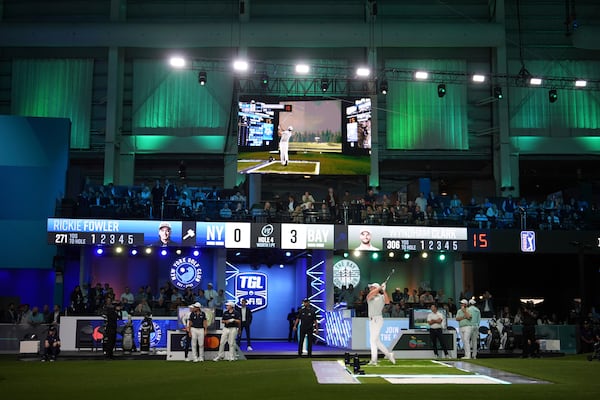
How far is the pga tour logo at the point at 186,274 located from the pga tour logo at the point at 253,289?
79.5 inches

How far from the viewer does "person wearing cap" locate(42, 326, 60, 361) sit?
76.0ft

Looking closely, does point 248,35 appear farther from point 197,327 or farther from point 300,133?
point 197,327

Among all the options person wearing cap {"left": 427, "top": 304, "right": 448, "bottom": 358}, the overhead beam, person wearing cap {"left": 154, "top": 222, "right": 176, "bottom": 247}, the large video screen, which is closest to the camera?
person wearing cap {"left": 427, "top": 304, "right": 448, "bottom": 358}

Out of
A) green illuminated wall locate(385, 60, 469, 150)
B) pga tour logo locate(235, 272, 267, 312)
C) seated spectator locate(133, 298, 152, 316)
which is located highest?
green illuminated wall locate(385, 60, 469, 150)

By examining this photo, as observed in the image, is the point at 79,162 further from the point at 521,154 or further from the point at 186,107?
the point at 521,154

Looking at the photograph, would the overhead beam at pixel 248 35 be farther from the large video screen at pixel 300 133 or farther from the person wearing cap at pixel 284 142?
the person wearing cap at pixel 284 142

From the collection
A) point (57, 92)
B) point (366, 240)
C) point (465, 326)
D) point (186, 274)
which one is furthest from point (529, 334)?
point (57, 92)

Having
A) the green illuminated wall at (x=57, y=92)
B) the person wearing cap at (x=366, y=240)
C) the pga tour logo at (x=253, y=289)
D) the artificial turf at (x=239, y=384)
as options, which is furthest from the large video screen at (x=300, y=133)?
the artificial turf at (x=239, y=384)

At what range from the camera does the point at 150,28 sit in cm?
3859

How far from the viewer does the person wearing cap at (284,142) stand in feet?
118

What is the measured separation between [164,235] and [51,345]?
6856 millimetres

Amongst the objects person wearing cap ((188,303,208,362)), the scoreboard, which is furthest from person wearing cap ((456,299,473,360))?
person wearing cap ((188,303,208,362))

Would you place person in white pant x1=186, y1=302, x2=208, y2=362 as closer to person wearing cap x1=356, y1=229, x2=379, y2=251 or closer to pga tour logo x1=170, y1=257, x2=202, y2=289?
person wearing cap x1=356, y1=229, x2=379, y2=251

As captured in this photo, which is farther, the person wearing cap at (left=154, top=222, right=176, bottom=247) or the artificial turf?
the person wearing cap at (left=154, top=222, right=176, bottom=247)
